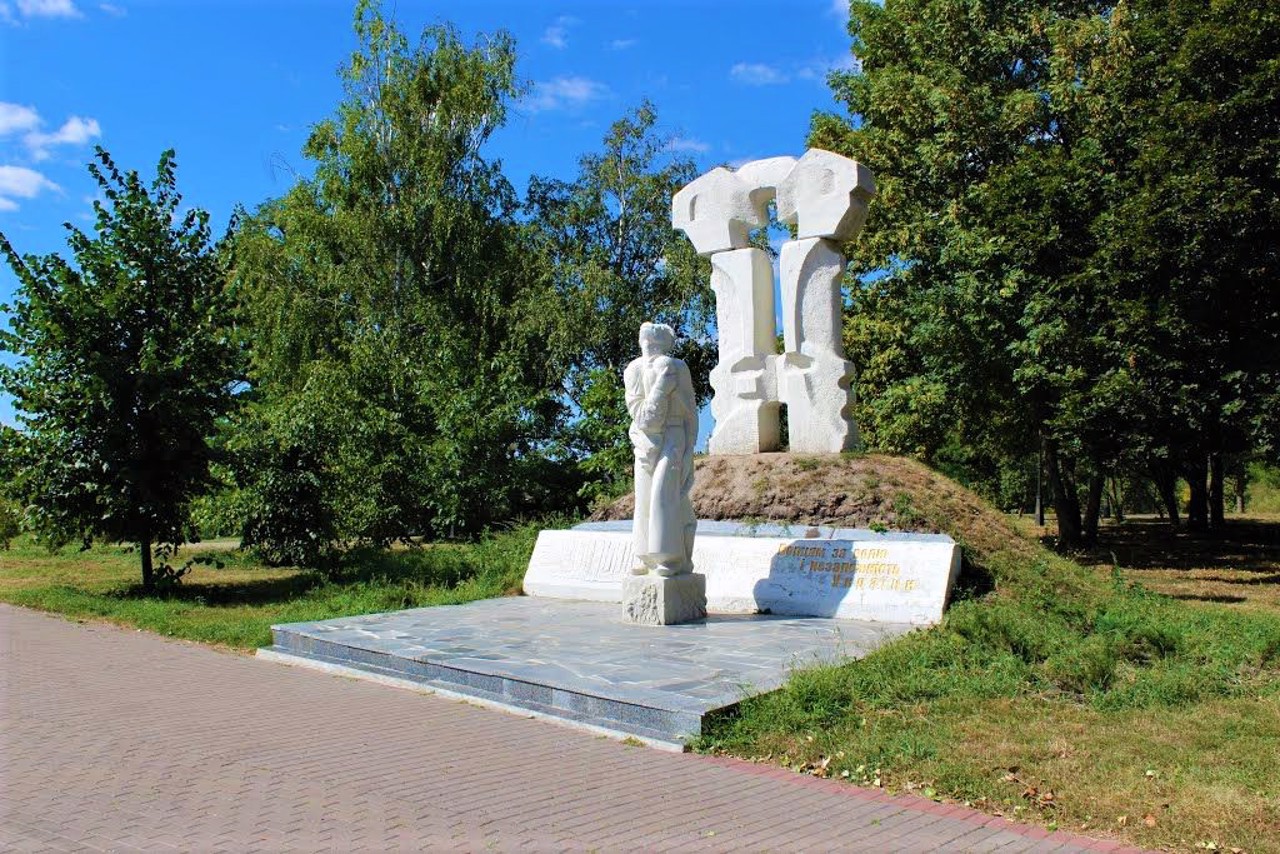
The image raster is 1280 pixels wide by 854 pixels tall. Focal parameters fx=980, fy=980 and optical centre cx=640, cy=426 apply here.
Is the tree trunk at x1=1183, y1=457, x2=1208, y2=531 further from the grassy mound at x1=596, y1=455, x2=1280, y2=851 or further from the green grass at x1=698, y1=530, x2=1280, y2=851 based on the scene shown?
the green grass at x1=698, y1=530, x2=1280, y2=851

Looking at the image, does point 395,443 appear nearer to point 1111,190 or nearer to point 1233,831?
point 1111,190

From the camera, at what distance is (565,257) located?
1140 inches

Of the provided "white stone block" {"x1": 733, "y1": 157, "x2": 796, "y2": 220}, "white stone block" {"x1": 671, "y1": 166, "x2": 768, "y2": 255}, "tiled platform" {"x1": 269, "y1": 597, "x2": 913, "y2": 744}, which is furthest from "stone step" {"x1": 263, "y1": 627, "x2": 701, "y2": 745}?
"white stone block" {"x1": 733, "y1": 157, "x2": 796, "y2": 220}

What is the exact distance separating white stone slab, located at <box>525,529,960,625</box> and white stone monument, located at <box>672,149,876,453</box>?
94.5 inches

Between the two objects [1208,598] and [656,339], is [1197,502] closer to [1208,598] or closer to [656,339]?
[1208,598]

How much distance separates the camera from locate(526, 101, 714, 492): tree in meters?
26.7

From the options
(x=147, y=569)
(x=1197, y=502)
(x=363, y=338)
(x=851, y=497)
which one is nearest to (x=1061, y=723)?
(x=851, y=497)

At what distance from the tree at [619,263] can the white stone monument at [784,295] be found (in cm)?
1123

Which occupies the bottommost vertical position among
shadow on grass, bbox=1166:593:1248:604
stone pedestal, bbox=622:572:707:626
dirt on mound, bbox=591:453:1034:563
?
shadow on grass, bbox=1166:593:1248:604

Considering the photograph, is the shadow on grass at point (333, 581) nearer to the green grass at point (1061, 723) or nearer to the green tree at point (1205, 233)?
the green grass at point (1061, 723)

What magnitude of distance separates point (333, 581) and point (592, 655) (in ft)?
27.9

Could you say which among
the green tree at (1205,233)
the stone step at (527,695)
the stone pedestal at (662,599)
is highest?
the green tree at (1205,233)

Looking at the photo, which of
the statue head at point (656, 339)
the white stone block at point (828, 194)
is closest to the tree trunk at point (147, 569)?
the statue head at point (656, 339)

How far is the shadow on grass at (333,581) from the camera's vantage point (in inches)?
550
